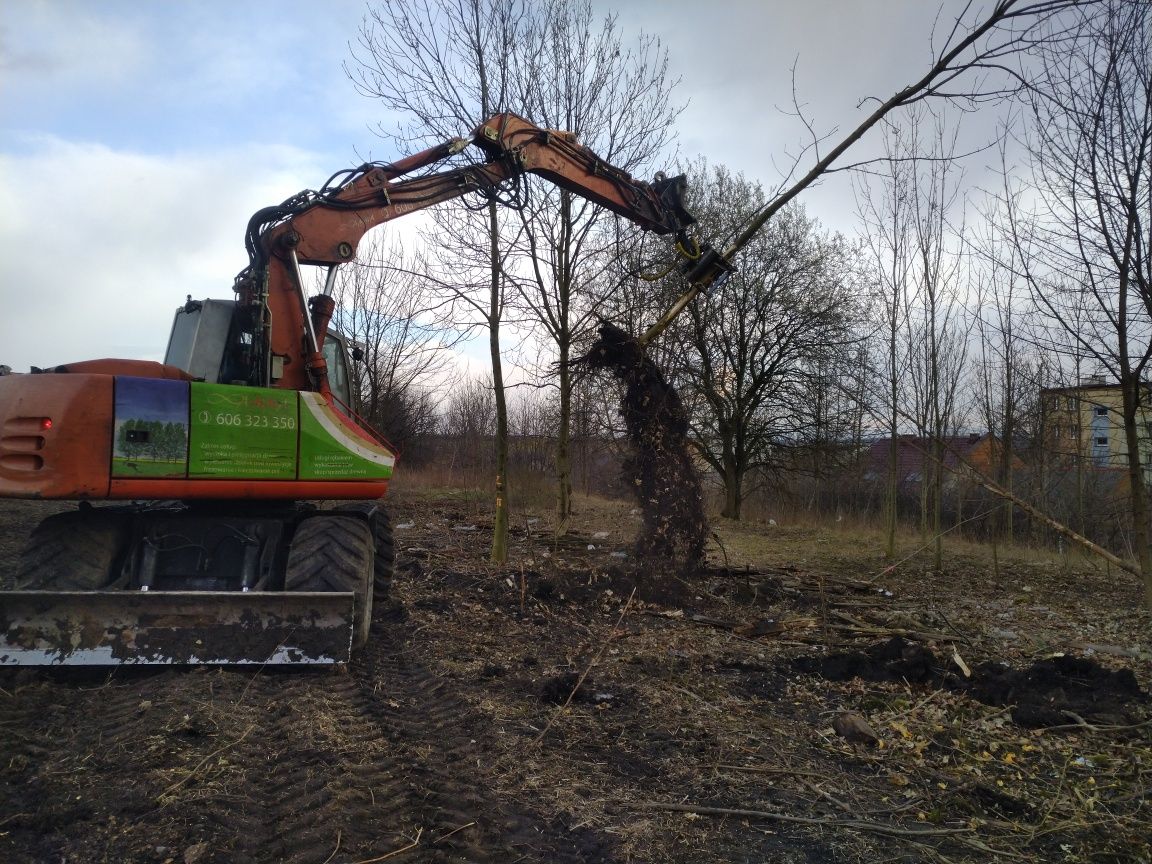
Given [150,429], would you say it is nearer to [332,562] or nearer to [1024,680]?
[332,562]

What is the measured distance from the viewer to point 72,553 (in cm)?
562

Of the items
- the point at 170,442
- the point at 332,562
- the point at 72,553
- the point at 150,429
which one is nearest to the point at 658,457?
the point at 332,562

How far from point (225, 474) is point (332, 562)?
0.95 m

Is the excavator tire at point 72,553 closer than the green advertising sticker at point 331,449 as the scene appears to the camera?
Yes

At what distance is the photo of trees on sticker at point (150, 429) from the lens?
520 cm

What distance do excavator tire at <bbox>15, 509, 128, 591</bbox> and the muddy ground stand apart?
0.61 m

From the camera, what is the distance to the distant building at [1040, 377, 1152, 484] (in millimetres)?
5891

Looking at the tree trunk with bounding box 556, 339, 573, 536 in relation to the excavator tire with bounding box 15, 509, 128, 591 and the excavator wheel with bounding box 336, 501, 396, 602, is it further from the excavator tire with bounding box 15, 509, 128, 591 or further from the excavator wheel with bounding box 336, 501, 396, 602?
the excavator tire with bounding box 15, 509, 128, 591

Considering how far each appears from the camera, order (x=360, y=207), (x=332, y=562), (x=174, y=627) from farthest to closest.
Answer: (x=360, y=207) < (x=332, y=562) < (x=174, y=627)

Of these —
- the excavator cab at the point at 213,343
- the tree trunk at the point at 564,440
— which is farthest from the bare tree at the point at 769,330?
the excavator cab at the point at 213,343

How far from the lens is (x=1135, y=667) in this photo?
20.7 feet

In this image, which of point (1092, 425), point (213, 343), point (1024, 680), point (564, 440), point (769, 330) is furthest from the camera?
point (769, 330)

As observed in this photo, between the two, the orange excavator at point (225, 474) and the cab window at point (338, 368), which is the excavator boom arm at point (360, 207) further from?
the cab window at point (338, 368)

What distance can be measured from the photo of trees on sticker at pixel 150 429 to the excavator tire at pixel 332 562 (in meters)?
0.96
